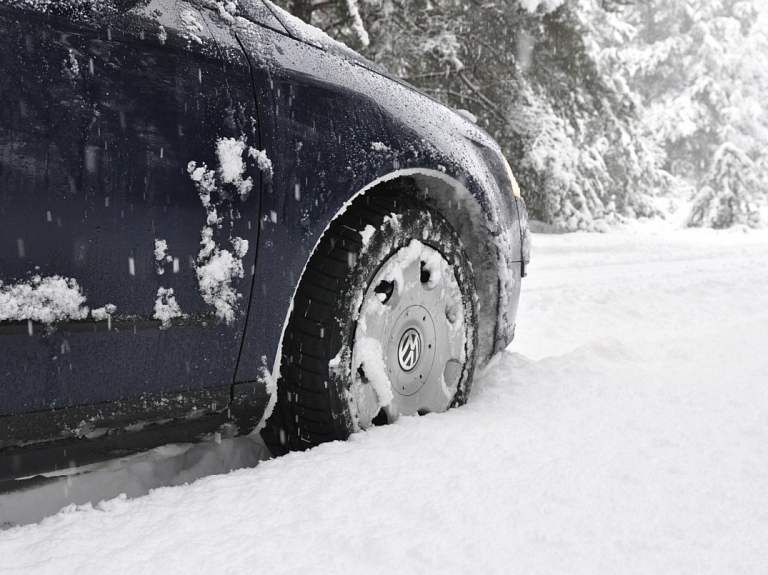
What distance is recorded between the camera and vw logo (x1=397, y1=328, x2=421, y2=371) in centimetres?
204

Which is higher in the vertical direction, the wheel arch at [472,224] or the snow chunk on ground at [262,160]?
the snow chunk on ground at [262,160]

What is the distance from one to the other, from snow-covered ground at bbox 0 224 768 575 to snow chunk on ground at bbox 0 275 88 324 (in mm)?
424

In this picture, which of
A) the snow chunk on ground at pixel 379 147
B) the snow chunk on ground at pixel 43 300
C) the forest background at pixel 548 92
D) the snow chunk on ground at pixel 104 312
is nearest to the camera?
the snow chunk on ground at pixel 43 300

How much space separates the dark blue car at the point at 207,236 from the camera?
1.28m

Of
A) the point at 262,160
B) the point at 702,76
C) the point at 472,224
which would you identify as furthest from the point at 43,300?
the point at 702,76

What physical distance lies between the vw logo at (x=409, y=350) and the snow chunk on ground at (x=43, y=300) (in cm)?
96

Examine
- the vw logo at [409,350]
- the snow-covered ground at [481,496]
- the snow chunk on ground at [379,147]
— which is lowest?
the snow-covered ground at [481,496]

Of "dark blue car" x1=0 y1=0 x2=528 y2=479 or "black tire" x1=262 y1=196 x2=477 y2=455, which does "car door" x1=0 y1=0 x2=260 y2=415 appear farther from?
"black tire" x1=262 y1=196 x2=477 y2=455

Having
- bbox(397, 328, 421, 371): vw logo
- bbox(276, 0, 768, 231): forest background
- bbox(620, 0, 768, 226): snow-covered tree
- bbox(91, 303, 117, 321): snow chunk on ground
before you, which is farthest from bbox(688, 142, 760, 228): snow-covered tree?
bbox(91, 303, 117, 321): snow chunk on ground

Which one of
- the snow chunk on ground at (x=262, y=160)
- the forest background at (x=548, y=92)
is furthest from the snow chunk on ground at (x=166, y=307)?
the forest background at (x=548, y=92)

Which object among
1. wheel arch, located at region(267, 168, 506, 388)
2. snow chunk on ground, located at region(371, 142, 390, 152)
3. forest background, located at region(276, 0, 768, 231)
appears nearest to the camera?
snow chunk on ground, located at region(371, 142, 390, 152)

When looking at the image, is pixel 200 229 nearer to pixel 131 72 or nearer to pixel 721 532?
pixel 131 72

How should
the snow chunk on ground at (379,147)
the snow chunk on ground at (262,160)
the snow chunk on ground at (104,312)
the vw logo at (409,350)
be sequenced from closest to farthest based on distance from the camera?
the snow chunk on ground at (104,312) < the snow chunk on ground at (262,160) < the snow chunk on ground at (379,147) < the vw logo at (409,350)

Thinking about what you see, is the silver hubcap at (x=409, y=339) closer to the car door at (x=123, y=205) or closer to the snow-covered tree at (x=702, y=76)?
the car door at (x=123, y=205)
